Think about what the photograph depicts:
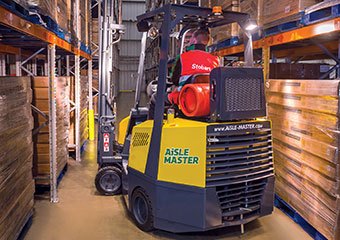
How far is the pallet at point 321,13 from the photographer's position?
12.4 feet

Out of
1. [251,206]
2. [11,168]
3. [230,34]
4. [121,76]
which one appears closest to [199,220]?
[251,206]

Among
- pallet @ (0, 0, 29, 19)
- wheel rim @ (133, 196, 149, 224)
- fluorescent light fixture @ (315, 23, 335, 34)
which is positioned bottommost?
wheel rim @ (133, 196, 149, 224)

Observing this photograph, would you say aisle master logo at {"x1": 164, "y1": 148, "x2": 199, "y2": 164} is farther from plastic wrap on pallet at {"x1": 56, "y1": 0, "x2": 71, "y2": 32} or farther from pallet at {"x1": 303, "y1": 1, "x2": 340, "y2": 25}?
plastic wrap on pallet at {"x1": 56, "y1": 0, "x2": 71, "y2": 32}

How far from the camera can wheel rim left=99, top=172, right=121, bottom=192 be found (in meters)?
5.89

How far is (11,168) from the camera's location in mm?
3795

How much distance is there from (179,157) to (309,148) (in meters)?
1.56

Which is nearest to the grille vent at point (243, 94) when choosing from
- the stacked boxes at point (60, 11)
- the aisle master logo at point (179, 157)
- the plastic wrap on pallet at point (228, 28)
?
the aisle master logo at point (179, 157)

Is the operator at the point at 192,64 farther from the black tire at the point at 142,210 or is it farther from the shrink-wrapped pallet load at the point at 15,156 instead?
the shrink-wrapped pallet load at the point at 15,156

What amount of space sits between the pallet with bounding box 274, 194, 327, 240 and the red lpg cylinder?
1.84m

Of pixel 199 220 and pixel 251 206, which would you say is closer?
pixel 199 220

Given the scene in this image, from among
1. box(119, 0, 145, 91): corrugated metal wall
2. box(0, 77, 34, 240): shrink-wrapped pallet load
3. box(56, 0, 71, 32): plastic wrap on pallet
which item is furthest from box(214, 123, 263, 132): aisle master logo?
box(119, 0, 145, 91): corrugated metal wall

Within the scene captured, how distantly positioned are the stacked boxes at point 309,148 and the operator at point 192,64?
119 centimetres

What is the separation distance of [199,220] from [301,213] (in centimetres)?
145

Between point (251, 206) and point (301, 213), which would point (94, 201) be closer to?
point (251, 206)
